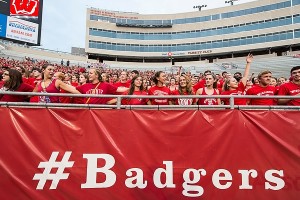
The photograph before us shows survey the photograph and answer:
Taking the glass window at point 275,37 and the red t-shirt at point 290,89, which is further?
the glass window at point 275,37

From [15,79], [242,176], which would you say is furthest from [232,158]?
[15,79]

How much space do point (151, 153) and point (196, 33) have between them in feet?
178

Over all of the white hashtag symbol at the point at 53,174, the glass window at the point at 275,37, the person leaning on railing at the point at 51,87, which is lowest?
the white hashtag symbol at the point at 53,174

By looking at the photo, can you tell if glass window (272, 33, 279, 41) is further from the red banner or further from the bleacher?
the red banner

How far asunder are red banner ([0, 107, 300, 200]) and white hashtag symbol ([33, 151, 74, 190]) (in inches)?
0.5

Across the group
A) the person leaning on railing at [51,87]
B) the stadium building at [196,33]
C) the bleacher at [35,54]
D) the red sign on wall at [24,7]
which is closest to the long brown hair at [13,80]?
the person leaning on railing at [51,87]

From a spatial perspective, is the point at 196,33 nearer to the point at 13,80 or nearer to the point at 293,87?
the point at 293,87

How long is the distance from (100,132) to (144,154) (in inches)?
25.5

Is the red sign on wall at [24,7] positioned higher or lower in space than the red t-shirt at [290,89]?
higher

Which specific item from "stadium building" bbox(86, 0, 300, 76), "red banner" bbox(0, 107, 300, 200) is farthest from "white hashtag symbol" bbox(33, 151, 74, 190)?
"stadium building" bbox(86, 0, 300, 76)

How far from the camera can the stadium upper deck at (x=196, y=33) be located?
48219mm

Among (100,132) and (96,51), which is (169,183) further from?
(96,51)

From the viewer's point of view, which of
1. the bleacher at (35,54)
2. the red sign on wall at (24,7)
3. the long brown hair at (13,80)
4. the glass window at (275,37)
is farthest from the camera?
the glass window at (275,37)

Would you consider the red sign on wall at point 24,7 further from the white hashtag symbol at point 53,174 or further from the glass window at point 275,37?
the glass window at point 275,37
